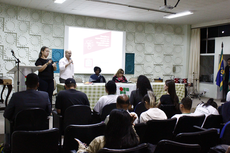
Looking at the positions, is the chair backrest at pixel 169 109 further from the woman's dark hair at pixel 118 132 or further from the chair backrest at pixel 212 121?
the woman's dark hair at pixel 118 132

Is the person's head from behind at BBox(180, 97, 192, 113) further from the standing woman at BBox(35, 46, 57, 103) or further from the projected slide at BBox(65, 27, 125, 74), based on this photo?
the projected slide at BBox(65, 27, 125, 74)

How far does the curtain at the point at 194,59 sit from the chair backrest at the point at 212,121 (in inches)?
275

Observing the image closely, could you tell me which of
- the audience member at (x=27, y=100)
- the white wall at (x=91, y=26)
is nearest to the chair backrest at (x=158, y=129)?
the audience member at (x=27, y=100)

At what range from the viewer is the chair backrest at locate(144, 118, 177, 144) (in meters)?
2.45

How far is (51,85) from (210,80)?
7088 millimetres

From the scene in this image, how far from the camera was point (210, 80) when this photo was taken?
9609mm

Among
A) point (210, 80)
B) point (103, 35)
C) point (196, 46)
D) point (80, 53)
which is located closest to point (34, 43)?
point (80, 53)

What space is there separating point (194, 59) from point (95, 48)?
14.0ft

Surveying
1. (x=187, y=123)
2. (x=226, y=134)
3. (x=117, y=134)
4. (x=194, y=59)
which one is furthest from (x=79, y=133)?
(x=194, y=59)

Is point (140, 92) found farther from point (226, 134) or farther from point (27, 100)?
point (27, 100)

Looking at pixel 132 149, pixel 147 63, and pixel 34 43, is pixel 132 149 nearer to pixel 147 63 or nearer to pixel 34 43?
pixel 34 43

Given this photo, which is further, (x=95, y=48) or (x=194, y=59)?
(x=194, y=59)

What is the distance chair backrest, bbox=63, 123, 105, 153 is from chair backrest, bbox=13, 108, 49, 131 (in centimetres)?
50

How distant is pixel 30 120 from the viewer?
8.16 ft
